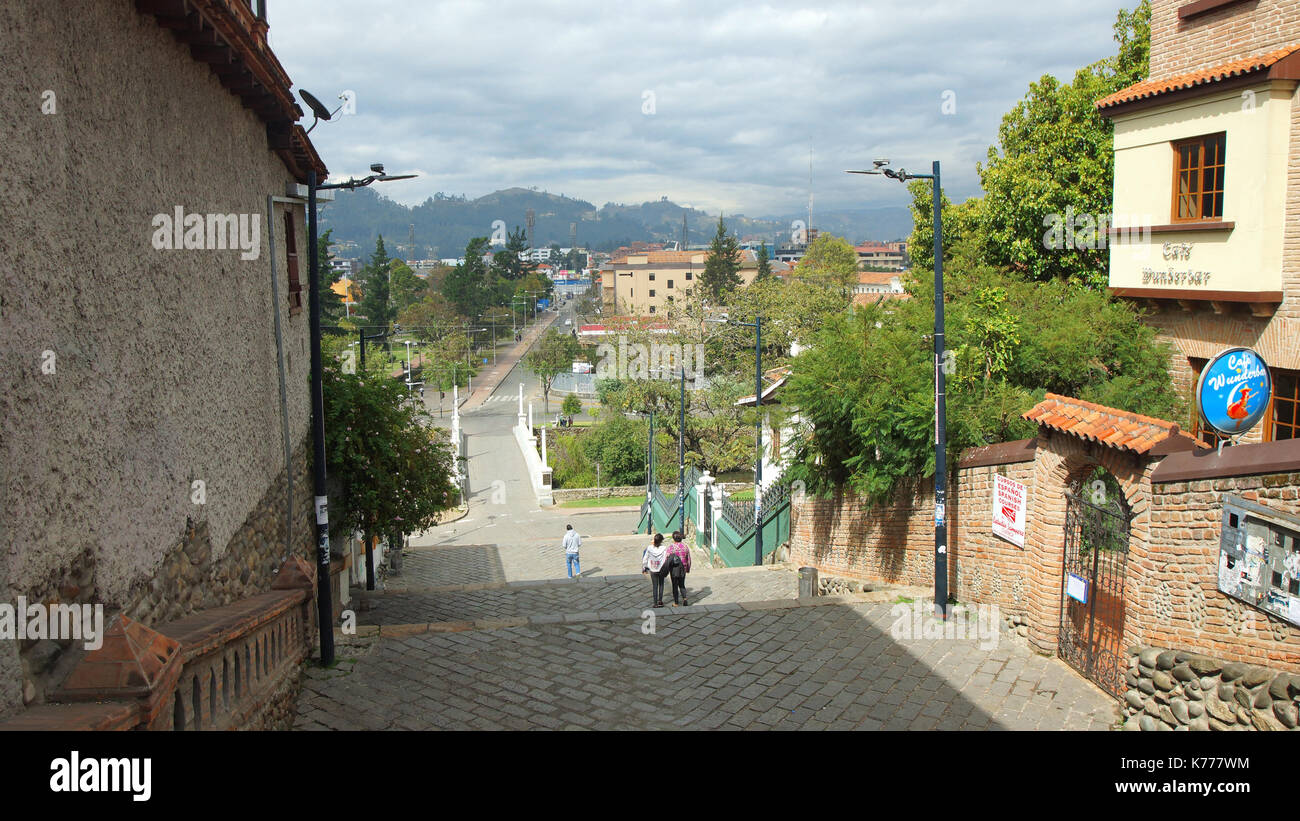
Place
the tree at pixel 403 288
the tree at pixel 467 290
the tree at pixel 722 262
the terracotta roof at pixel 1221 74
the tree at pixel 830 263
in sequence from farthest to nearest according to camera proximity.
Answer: the tree at pixel 467 290, the tree at pixel 403 288, the tree at pixel 722 262, the tree at pixel 830 263, the terracotta roof at pixel 1221 74

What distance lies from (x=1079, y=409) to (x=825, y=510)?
8816 millimetres

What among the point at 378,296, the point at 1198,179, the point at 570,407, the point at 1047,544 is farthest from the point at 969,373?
the point at 378,296

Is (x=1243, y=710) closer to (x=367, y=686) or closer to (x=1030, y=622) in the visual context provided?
(x=1030, y=622)

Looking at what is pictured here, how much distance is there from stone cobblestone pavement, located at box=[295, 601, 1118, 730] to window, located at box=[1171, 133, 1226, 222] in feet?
24.4

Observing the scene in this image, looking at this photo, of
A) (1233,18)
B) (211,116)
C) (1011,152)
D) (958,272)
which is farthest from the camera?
(1011,152)

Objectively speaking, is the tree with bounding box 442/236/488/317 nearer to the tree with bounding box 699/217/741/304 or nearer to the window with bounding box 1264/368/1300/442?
the tree with bounding box 699/217/741/304

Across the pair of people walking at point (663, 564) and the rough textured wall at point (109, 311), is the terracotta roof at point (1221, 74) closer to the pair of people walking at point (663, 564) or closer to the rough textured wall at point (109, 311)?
the pair of people walking at point (663, 564)

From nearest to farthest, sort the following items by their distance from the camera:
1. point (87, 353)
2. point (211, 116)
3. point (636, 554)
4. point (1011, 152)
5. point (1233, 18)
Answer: point (87, 353) < point (211, 116) < point (1233, 18) < point (1011, 152) < point (636, 554)

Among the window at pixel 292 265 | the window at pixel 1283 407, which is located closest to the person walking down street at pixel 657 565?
the window at pixel 292 265

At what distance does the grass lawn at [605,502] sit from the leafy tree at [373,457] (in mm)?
25980

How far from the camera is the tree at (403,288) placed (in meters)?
110

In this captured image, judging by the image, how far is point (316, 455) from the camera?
34.5 feet

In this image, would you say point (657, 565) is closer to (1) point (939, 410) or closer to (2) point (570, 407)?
(1) point (939, 410)

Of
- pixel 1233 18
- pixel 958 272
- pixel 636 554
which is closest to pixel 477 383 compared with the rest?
pixel 636 554
